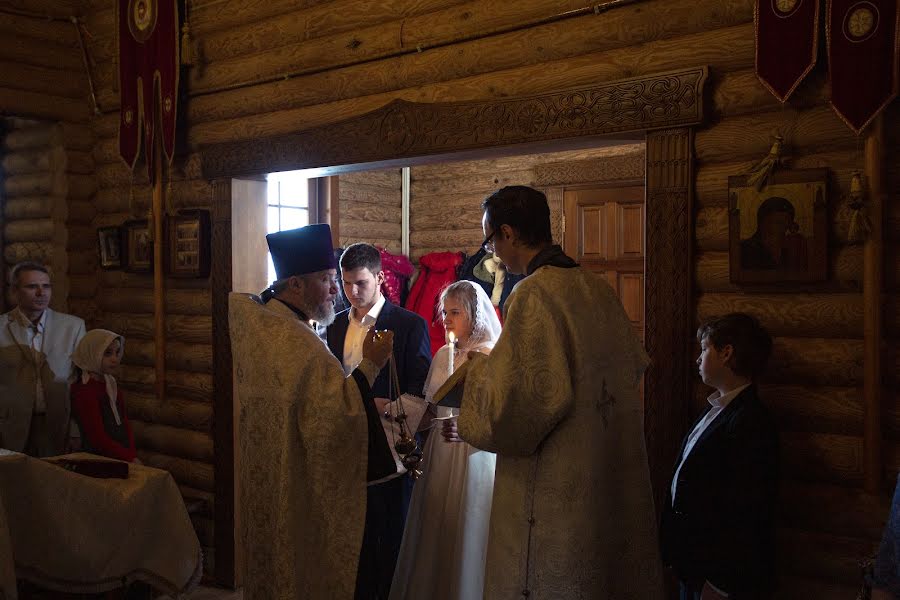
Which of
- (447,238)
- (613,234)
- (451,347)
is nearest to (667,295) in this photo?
(451,347)

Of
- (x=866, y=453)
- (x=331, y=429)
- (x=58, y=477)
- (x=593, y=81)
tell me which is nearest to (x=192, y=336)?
(x=58, y=477)

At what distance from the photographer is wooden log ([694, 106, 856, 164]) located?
307 centimetres

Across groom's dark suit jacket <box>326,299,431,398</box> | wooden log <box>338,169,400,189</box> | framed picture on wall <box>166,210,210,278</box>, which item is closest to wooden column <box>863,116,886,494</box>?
groom's dark suit jacket <box>326,299,431,398</box>

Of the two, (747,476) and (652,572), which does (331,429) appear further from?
(747,476)

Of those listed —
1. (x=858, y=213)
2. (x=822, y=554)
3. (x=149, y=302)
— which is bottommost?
(x=822, y=554)

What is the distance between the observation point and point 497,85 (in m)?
3.96

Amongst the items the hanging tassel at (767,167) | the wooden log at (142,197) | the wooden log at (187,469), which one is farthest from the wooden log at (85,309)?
the hanging tassel at (767,167)

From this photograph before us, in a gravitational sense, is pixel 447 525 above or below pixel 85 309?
below

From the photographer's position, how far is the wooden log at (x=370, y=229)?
8.24 meters

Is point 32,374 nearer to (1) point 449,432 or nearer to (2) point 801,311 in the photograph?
(1) point 449,432

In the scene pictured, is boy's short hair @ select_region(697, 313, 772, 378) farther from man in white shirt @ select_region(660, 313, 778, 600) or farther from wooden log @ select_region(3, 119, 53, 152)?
wooden log @ select_region(3, 119, 53, 152)

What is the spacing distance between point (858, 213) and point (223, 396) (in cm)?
380

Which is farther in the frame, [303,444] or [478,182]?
[478,182]

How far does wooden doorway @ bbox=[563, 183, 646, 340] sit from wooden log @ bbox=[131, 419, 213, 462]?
3.79 meters
